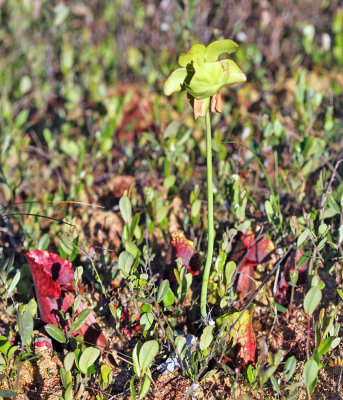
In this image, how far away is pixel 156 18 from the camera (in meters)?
3.03

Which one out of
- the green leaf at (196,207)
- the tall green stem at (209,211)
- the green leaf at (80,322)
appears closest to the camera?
the tall green stem at (209,211)

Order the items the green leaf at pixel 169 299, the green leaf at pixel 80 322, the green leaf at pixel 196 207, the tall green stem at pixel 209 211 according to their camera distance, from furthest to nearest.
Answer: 1. the green leaf at pixel 196 207
2. the green leaf at pixel 169 299
3. the green leaf at pixel 80 322
4. the tall green stem at pixel 209 211

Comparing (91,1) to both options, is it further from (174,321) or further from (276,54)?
(174,321)

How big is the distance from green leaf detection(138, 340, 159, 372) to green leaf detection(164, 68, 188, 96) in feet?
1.94

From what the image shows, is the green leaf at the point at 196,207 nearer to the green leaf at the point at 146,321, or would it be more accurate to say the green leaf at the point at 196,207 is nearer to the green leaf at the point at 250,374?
the green leaf at the point at 146,321

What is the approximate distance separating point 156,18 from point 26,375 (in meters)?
2.33

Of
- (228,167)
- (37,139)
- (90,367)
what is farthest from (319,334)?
(37,139)

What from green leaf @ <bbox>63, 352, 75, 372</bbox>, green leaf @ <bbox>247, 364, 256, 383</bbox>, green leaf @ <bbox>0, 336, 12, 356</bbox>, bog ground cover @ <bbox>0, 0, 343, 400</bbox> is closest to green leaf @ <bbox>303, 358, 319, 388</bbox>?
bog ground cover @ <bbox>0, 0, 343, 400</bbox>

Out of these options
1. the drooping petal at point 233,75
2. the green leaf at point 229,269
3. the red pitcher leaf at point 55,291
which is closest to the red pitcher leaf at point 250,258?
the green leaf at point 229,269

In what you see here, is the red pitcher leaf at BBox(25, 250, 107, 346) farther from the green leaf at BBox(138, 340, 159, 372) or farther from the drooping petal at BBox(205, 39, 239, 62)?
the drooping petal at BBox(205, 39, 239, 62)

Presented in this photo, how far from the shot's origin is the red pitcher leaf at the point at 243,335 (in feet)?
4.25

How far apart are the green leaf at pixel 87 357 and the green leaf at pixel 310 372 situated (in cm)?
50

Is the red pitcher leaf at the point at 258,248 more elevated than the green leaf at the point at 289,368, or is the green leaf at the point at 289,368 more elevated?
the red pitcher leaf at the point at 258,248

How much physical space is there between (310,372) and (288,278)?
40 centimetres
